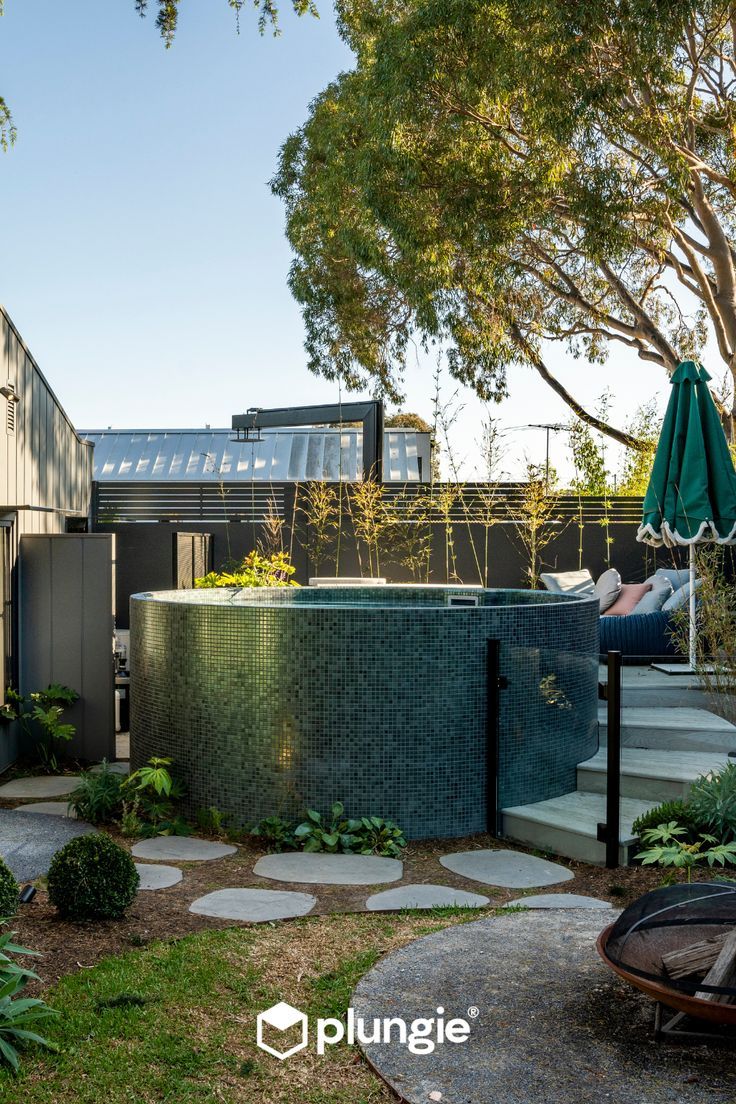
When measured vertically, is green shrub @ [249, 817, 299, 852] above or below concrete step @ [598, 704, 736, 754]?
below

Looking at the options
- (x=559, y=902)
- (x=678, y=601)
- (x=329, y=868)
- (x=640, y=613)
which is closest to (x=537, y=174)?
(x=640, y=613)

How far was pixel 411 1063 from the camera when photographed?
2.44 m

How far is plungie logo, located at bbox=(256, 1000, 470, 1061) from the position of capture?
2531mm

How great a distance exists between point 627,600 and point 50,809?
6062 mm

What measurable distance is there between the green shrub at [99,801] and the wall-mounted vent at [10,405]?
91.1 inches

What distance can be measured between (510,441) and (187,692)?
23.8 feet

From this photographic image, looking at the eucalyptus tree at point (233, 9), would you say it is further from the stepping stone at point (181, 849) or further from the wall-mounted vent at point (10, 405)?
the stepping stone at point (181, 849)

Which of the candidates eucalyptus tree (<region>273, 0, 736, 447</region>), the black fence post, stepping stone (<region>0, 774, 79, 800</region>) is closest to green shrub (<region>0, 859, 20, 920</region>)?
stepping stone (<region>0, 774, 79, 800</region>)

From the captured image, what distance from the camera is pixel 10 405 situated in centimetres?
598

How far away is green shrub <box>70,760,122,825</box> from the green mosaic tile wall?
0.36 m

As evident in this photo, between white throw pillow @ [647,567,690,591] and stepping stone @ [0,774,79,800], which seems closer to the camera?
stepping stone @ [0,774,79,800]

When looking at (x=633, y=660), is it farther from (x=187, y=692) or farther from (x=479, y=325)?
(x=479, y=325)

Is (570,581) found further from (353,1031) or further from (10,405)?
(353,1031)

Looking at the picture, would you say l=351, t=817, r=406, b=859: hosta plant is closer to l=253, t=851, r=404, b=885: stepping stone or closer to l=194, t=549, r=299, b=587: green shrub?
l=253, t=851, r=404, b=885: stepping stone
